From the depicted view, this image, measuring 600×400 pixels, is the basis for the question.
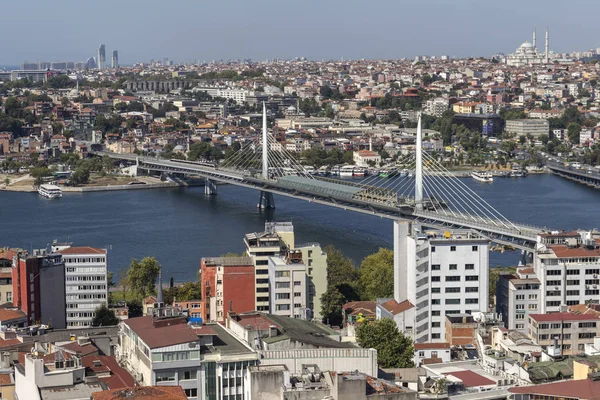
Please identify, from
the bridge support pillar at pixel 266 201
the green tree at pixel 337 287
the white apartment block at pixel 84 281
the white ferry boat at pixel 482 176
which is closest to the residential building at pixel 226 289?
the green tree at pixel 337 287

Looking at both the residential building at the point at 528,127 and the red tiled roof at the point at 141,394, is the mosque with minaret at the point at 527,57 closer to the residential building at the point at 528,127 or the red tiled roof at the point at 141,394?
the residential building at the point at 528,127

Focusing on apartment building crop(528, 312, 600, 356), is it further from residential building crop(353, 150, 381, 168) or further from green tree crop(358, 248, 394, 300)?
residential building crop(353, 150, 381, 168)

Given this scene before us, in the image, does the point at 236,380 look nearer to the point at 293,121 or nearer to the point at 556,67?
the point at 293,121

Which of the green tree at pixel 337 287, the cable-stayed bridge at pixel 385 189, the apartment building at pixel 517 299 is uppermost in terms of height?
the apartment building at pixel 517 299

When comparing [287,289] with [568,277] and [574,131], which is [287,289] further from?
[574,131]

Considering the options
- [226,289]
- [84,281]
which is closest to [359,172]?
[84,281]

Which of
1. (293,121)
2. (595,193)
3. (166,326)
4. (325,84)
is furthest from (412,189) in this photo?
(325,84)
